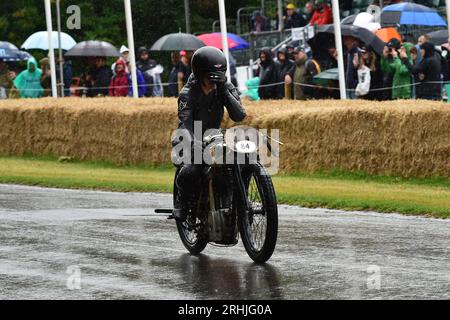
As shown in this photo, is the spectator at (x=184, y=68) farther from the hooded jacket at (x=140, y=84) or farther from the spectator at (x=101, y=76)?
the spectator at (x=101, y=76)

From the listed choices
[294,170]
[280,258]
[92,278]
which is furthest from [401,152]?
[92,278]

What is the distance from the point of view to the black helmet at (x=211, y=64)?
1101 cm

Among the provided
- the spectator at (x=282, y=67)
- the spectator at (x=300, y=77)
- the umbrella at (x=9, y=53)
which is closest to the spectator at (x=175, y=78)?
the spectator at (x=282, y=67)

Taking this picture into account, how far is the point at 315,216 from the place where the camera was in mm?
14953

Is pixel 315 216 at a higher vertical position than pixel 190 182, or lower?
lower

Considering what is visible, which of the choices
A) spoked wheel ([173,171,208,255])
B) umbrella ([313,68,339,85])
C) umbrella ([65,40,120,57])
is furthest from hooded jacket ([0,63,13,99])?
spoked wheel ([173,171,208,255])

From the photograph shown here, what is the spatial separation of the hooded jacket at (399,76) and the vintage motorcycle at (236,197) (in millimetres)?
11544

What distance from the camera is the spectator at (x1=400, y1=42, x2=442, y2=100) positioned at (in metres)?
22.0

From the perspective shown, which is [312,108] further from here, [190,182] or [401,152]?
[190,182]

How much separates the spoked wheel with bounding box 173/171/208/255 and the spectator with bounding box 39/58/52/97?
20105 mm

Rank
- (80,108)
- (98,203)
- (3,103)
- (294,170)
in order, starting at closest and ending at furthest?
(98,203) → (294,170) → (80,108) → (3,103)

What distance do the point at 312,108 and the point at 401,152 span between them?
2299 mm

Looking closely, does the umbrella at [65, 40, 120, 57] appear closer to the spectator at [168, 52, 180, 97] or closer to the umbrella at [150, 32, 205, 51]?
the umbrella at [150, 32, 205, 51]

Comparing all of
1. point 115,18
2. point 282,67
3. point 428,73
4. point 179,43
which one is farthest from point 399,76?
point 115,18
